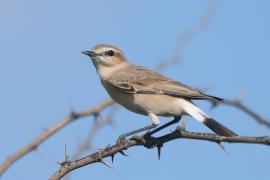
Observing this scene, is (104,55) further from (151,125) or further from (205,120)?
(205,120)

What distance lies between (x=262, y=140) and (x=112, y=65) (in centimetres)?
513

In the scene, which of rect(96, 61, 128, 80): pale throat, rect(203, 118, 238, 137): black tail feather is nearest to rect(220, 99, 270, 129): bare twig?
rect(203, 118, 238, 137): black tail feather

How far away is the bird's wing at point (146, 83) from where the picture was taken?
6.85 m

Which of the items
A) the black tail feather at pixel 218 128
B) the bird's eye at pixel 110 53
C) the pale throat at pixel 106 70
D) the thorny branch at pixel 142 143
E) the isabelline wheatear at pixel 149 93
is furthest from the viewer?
the bird's eye at pixel 110 53

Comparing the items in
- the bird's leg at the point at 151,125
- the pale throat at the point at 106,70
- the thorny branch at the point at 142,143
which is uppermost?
the pale throat at the point at 106,70

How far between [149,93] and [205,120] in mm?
1259

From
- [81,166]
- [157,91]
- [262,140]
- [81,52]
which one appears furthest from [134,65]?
[262,140]

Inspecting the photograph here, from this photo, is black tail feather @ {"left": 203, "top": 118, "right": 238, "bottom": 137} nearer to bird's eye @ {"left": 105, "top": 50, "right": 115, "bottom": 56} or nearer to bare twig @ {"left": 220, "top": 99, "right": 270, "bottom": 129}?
bare twig @ {"left": 220, "top": 99, "right": 270, "bottom": 129}

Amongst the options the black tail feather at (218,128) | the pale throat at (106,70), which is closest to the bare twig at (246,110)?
the black tail feather at (218,128)

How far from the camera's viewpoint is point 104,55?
8.45m

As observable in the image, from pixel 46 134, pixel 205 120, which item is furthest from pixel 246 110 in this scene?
pixel 46 134

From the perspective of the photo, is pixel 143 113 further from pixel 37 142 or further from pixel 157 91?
pixel 37 142

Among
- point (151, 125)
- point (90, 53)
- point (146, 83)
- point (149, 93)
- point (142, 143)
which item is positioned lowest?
point (142, 143)

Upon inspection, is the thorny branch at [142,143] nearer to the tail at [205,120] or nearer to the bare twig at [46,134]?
the tail at [205,120]
